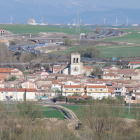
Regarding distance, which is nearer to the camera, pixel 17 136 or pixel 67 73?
pixel 17 136

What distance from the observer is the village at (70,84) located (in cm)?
2317

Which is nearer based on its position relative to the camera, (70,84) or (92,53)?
(70,84)

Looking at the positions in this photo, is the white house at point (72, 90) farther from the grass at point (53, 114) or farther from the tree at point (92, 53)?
the tree at point (92, 53)

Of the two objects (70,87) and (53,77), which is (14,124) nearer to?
(70,87)

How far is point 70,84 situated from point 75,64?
507 centimetres

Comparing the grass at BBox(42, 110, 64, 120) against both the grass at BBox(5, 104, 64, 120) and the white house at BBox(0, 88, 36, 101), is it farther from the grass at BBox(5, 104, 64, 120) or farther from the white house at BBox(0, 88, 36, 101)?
the white house at BBox(0, 88, 36, 101)

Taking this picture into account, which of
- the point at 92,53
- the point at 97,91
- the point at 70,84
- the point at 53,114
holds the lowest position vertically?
the point at 53,114

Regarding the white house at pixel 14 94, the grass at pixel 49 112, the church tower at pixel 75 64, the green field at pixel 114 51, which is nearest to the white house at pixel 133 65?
the church tower at pixel 75 64

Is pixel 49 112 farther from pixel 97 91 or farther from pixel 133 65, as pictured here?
pixel 133 65

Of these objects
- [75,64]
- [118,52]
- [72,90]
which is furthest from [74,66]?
[118,52]

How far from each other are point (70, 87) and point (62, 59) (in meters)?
16.0

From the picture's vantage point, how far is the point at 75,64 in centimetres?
3033

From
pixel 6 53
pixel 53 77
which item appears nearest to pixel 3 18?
pixel 6 53

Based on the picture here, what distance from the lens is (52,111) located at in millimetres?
19453
